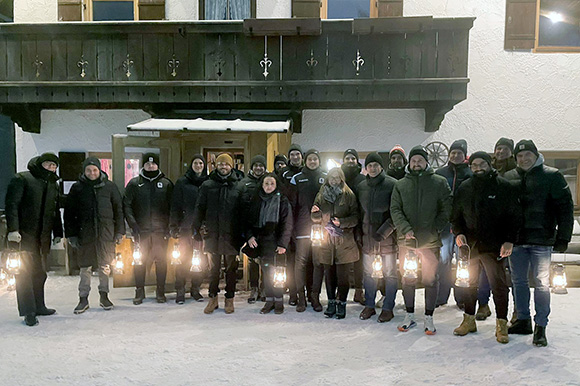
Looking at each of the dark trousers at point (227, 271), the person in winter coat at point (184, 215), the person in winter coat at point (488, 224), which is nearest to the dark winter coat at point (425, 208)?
the person in winter coat at point (488, 224)

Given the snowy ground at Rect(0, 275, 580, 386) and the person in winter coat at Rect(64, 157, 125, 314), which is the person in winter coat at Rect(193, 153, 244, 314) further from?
the person in winter coat at Rect(64, 157, 125, 314)

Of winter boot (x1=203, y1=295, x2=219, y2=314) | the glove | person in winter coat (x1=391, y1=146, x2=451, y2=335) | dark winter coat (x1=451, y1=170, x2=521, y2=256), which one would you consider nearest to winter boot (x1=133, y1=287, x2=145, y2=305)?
winter boot (x1=203, y1=295, x2=219, y2=314)

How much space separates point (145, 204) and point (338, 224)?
2760mm

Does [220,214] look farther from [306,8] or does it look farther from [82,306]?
[306,8]

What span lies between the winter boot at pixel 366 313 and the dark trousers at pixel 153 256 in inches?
113

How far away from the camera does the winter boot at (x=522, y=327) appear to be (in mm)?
4453

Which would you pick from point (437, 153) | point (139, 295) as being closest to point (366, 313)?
point (139, 295)

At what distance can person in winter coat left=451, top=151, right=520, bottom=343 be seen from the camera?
4109 millimetres

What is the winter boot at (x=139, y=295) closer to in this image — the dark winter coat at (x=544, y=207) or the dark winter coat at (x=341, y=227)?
the dark winter coat at (x=341, y=227)

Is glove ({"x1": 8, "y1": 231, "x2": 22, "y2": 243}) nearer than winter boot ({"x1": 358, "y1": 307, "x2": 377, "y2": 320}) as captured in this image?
Yes

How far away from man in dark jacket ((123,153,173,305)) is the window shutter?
4.56 m

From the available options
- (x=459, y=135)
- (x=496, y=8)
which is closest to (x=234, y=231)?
(x=459, y=135)

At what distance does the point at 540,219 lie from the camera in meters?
4.06

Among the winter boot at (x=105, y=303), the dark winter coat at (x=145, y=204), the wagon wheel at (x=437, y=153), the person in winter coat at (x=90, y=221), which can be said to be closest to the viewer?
the person in winter coat at (x=90, y=221)
